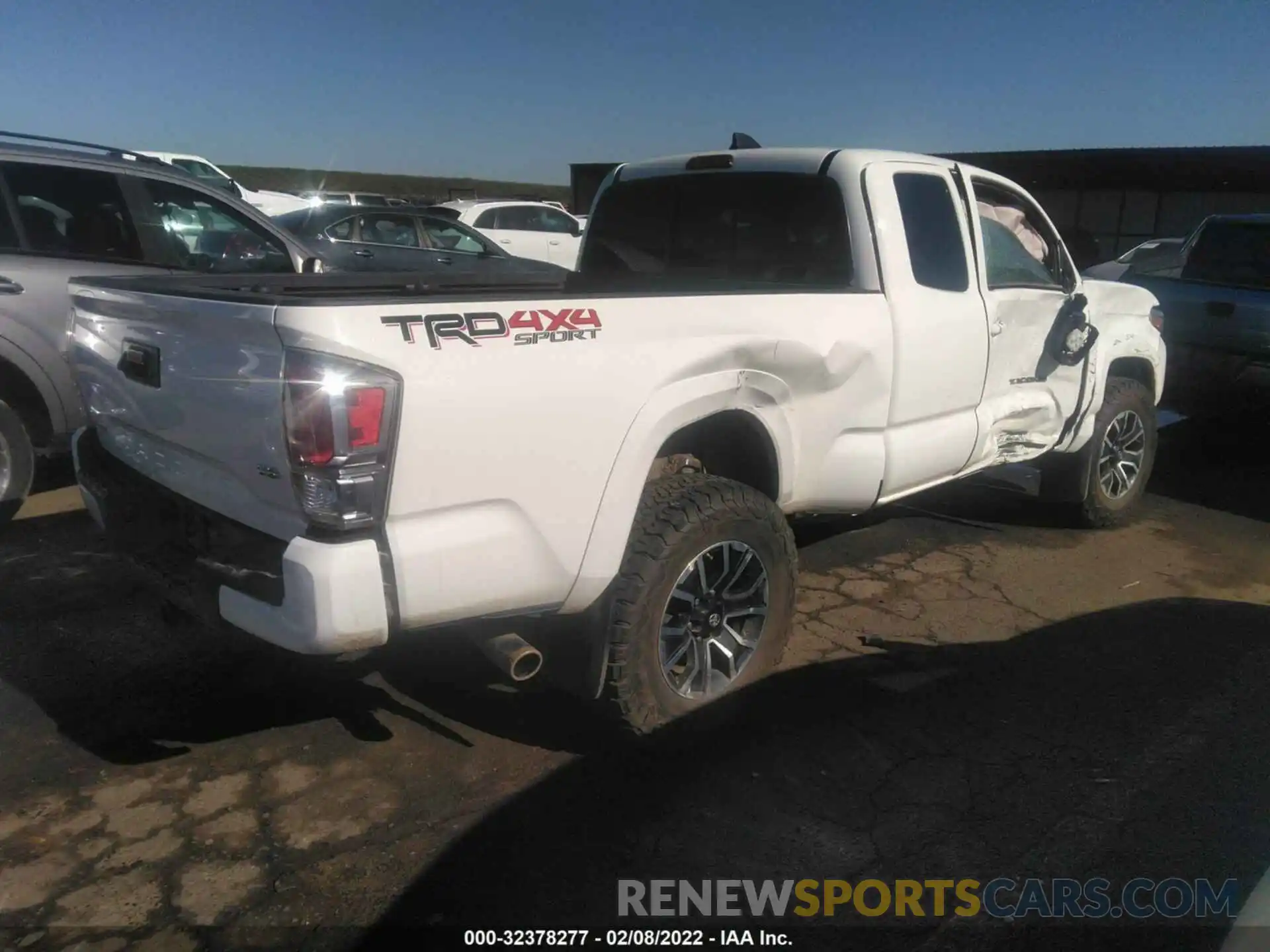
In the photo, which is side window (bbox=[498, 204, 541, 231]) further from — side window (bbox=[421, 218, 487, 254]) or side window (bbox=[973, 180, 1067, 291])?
side window (bbox=[973, 180, 1067, 291])

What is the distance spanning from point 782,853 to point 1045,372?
3080mm

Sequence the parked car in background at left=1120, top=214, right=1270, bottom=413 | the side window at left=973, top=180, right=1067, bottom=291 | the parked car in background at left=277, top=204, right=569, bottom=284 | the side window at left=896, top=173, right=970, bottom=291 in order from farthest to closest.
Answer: the parked car in background at left=277, top=204, right=569, bottom=284, the parked car in background at left=1120, top=214, right=1270, bottom=413, the side window at left=973, top=180, right=1067, bottom=291, the side window at left=896, top=173, right=970, bottom=291

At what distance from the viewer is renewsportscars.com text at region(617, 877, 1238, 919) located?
8.50 feet

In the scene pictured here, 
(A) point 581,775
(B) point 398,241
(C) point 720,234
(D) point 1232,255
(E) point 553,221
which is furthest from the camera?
(E) point 553,221

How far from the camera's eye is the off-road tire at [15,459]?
4.91 metres

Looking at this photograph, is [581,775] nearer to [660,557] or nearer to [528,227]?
[660,557]

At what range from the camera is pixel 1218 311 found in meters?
7.31

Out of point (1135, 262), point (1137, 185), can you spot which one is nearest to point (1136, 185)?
point (1137, 185)

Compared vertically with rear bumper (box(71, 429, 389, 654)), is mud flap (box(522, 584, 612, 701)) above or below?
below

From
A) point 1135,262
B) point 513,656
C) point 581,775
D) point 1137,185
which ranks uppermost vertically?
point 1137,185

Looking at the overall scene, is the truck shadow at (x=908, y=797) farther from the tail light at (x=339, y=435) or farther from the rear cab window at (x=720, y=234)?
the rear cab window at (x=720, y=234)

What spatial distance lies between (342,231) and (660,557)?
30.4ft

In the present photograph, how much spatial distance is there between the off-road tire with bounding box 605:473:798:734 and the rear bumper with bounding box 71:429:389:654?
0.79 m

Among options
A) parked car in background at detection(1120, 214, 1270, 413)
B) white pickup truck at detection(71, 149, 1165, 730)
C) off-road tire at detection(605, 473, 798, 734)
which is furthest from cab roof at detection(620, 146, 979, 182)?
parked car in background at detection(1120, 214, 1270, 413)
